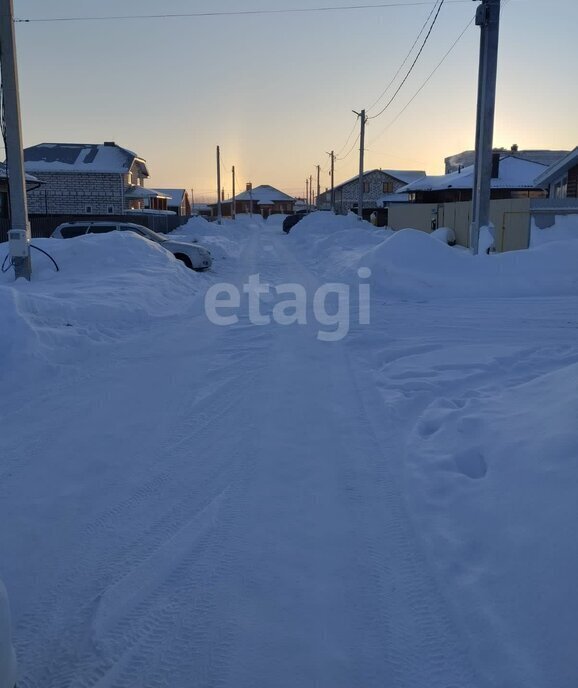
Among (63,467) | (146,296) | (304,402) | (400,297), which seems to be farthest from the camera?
(400,297)

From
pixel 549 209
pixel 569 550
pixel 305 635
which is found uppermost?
pixel 549 209

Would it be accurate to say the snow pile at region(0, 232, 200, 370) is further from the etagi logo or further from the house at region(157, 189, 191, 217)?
the house at region(157, 189, 191, 217)

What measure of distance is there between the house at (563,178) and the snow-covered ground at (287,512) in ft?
77.4

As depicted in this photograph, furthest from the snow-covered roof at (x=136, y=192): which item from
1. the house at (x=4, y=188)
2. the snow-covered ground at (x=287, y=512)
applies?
the snow-covered ground at (x=287, y=512)

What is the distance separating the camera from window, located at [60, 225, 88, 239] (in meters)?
21.0

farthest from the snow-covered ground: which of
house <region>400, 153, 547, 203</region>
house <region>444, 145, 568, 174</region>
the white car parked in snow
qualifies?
house <region>444, 145, 568, 174</region>

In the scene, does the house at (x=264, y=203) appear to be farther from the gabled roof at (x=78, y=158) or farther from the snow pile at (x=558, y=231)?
the snow pile at (x=558, y=231)

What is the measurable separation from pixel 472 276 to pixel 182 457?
12147 millimetres

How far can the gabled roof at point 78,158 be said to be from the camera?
56.0 m

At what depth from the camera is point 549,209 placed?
20984 mm

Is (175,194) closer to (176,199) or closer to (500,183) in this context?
(176,199)

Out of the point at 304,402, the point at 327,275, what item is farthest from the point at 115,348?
the point at 327,275

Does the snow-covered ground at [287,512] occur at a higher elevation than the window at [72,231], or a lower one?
lower

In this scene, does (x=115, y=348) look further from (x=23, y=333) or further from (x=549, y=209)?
(x=549, y=209)
